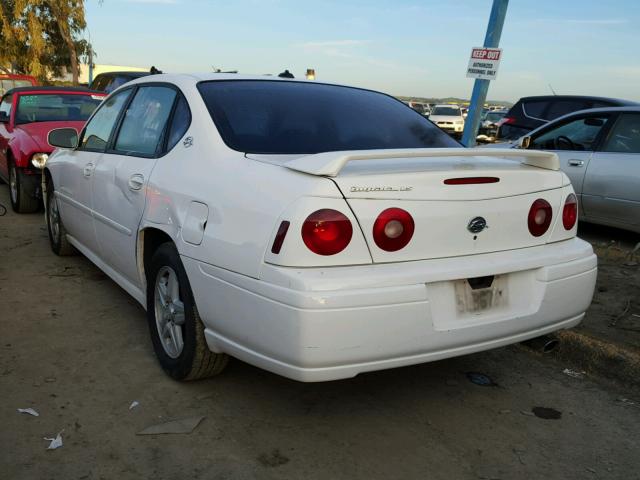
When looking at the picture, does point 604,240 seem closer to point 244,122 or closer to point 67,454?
point 244,122

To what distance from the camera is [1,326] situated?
3.98 meters

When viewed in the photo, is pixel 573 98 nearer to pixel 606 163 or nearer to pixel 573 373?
pixel 606 163

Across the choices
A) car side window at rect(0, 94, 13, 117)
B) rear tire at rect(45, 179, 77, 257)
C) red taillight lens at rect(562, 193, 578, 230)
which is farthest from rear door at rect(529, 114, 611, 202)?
car side window at rect(0, 94, 13, 117)

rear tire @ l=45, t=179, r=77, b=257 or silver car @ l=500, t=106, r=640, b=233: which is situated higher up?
silver car @ l=500, t=106, r=640, b=233

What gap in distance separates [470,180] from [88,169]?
9.02 ft

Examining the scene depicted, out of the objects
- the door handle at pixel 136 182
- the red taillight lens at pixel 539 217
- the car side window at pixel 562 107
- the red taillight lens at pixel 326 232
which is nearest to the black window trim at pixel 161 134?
the door handle at pixel 136 182

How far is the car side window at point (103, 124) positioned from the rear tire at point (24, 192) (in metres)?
3.07

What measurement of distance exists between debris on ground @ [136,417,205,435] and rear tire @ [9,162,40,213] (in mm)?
5574

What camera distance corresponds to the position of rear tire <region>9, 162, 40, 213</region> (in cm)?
756

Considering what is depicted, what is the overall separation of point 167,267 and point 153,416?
71 centimetres

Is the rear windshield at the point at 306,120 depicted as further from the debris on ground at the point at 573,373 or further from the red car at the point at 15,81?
the red car at the point at 15,81

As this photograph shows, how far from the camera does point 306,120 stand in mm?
3305

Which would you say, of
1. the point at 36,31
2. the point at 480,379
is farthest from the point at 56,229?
the point at 36,31

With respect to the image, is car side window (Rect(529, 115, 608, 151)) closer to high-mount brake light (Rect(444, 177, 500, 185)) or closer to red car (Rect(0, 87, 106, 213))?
high-mount brake light (Rect(444, 177, 500, 185))
